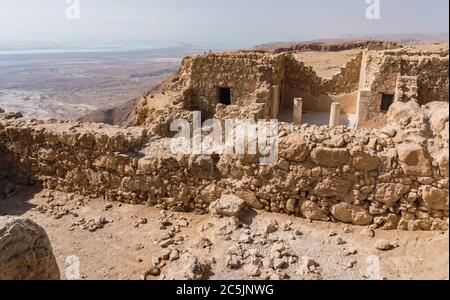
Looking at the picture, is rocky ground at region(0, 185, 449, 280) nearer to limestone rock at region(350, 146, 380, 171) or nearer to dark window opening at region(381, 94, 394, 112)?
limestone rock at region(350, 146, 380, 171)

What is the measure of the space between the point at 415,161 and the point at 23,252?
5.55 m

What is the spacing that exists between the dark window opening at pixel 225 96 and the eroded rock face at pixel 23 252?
11199 millimetres

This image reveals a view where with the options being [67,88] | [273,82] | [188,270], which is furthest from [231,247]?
[67,88]

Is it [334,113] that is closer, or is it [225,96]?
[334,113]

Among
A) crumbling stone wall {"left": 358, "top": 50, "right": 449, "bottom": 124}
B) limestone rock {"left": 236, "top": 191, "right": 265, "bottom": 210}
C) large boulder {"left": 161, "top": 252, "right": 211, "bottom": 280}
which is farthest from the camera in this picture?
crumbling stone wall {"left": 358, "top": 50, "right": 449, "bottom": 124}

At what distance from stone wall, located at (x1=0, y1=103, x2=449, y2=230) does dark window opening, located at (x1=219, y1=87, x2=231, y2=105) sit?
7000mm

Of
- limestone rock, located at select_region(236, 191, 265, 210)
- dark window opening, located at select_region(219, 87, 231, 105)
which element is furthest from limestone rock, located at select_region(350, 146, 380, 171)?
dark window opening, located at select_region(219, 87, 231, 105)

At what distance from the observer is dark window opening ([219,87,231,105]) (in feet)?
49.6

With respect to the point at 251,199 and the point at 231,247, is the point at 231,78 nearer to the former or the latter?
the point at 251,199

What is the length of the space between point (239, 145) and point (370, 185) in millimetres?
2323

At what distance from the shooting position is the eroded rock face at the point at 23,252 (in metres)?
4.19

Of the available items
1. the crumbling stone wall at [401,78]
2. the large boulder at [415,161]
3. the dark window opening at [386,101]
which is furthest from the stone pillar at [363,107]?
the large boulder at [415,161]

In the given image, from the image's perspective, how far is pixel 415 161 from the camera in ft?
19.4

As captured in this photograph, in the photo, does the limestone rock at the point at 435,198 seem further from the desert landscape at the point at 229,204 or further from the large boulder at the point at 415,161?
the large boulder at the point at 415,161
